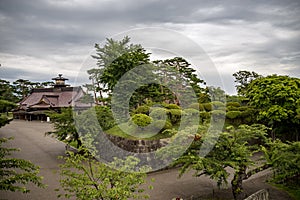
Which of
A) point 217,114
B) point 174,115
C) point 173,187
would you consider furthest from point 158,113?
point 173,187

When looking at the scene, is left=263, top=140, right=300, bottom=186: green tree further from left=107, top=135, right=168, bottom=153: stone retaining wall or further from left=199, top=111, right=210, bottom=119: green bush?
left=199, top=111, right=210, bottom=119: green bush

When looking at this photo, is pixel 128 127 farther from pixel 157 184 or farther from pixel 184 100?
pixel 184 100

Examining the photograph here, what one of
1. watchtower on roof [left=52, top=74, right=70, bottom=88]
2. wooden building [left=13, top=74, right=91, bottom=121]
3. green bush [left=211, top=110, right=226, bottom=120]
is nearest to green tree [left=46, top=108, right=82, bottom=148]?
green bush [left=211, top=110, right=226, bottom=120]

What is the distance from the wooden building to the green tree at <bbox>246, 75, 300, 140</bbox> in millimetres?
23013

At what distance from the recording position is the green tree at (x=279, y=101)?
12.3 meters

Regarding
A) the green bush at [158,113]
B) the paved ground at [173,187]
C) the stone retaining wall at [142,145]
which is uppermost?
the green bush at [158,113]

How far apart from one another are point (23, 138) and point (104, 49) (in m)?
10.2

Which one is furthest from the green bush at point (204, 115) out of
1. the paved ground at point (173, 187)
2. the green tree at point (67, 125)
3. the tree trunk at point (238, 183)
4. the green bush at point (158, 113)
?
the green tree at point (67, 125)

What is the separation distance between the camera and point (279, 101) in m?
12.8

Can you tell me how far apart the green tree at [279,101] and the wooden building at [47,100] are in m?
23.0

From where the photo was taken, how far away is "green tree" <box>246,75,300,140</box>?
12.3m

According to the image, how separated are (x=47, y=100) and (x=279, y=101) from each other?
28.8 meters

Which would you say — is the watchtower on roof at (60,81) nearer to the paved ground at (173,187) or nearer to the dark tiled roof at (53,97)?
the dark tiled roof at (53,97)

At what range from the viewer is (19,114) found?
36594 mm
